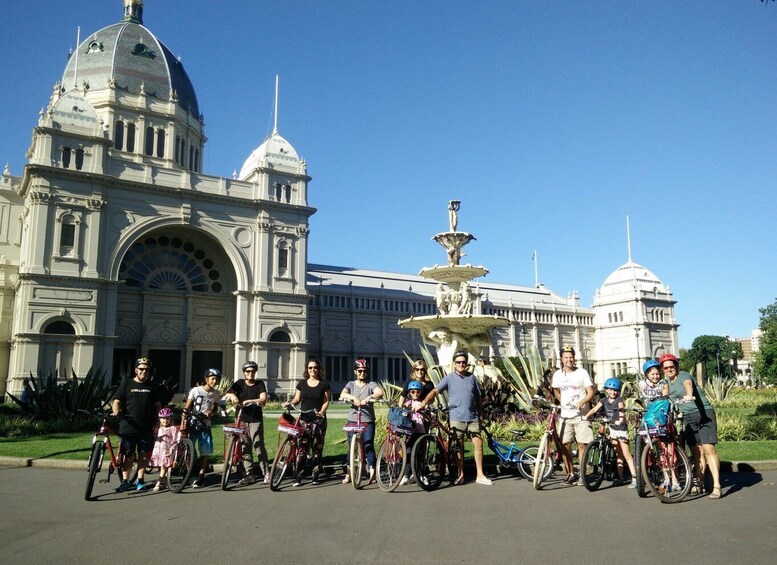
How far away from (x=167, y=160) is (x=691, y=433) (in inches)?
1628

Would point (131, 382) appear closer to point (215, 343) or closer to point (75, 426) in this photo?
point (75, 426)

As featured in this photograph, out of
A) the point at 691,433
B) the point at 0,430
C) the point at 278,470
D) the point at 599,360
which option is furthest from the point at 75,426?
the point at 599,360

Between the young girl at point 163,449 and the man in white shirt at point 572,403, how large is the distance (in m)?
5.76

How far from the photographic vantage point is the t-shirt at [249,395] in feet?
30.6

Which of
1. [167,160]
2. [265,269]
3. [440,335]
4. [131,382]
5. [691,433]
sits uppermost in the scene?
[167,160]

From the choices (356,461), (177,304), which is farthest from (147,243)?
(356,461)

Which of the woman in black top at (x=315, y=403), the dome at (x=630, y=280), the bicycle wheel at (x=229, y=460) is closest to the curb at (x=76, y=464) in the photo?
the woman in black top at (x=315, y=403)

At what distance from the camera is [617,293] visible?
69.5 meters

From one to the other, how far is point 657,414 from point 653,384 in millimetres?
1095

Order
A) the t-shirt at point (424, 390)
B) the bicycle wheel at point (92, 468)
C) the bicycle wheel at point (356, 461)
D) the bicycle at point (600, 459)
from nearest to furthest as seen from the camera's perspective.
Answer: the bicycle wheel at point (92, 468), the bicycle at point (600, 459), the bicycle wheel at point (356, 461), the t-shirt at point (424, 390)

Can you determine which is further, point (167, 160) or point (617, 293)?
point (617, 293)

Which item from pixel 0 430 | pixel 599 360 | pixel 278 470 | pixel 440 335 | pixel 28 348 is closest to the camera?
pixel 278 470

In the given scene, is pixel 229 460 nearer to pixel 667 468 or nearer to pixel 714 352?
pixel 667 468

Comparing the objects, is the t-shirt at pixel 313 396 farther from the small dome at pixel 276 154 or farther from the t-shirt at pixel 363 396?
the small dome at pixel 276 154
